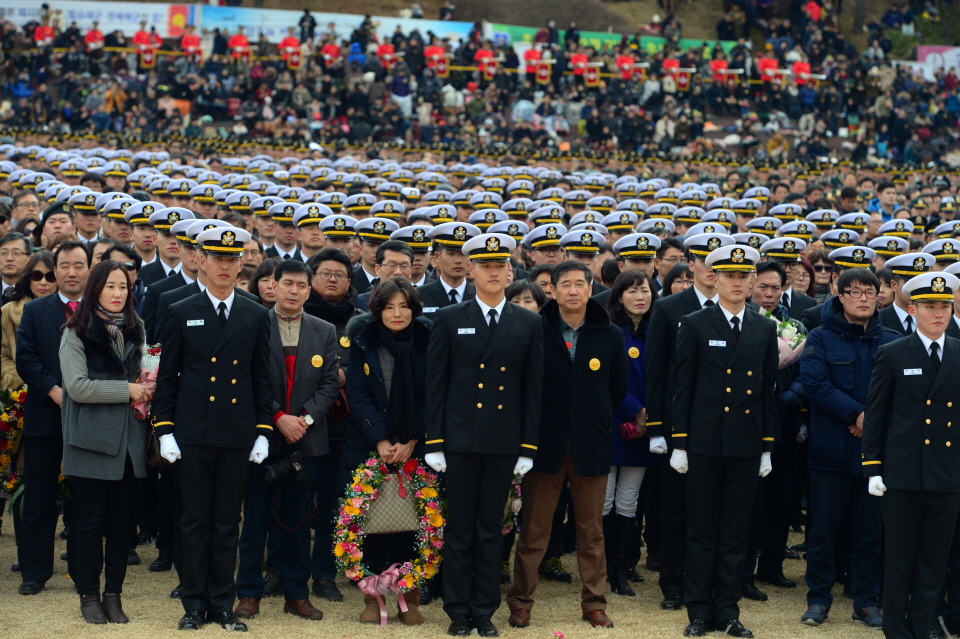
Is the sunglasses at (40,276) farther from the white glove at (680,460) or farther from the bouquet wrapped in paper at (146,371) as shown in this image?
the white glove at (680,460)

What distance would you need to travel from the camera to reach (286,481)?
7.73 m

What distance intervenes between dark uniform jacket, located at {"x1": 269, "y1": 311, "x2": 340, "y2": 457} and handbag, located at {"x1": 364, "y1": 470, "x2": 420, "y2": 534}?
502mm

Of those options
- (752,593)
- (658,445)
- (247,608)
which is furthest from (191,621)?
(752,593)

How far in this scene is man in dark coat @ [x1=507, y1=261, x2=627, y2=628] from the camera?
25.1ft

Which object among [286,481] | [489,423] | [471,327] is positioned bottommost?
[286,481]

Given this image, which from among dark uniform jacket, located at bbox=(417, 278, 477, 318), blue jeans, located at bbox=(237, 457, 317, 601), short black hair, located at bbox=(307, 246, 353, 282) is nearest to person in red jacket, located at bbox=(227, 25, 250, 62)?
dark uniform jacket, located at bbox=(417, 278, 477, 318)

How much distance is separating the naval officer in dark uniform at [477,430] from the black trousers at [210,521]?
107 centimetres

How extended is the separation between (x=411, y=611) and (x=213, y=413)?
1562 mm

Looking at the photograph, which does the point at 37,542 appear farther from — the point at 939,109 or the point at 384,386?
the point at 939,109

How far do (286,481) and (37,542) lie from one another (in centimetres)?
156

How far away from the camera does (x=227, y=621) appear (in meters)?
7.34

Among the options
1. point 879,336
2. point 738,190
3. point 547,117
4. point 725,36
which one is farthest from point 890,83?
point 879,336

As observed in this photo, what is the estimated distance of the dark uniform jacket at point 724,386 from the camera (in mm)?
7555

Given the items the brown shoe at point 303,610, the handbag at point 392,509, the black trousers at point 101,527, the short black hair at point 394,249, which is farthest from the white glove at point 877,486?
the black trousers at point 101,527
